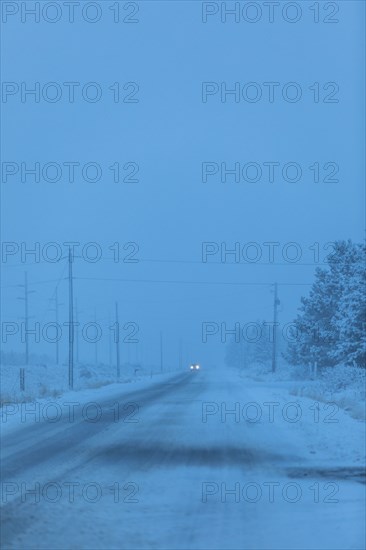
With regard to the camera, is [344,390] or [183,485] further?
[344,390]

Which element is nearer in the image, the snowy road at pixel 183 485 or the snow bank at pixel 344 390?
the snowy road at pixel 183 485

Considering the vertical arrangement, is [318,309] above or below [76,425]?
above

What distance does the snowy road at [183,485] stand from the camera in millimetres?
7926

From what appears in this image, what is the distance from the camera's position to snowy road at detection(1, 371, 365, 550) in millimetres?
7926

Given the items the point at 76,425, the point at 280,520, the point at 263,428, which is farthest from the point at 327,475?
the point at 76,425

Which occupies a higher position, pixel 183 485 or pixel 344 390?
pixel 183 485

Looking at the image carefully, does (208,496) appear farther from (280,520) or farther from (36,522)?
(36,522)

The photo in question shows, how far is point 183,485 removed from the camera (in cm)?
1089

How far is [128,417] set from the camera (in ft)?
74.5

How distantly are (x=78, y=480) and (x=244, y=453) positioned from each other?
395cm

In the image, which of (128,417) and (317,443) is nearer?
(317,443)

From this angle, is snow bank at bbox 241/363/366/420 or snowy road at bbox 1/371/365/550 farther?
snow bank at bbox 241/363/366/420

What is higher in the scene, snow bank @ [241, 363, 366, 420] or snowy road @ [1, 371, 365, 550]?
snowy road @ [1, 371, 365, 550]

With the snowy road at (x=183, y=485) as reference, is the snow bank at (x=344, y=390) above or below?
below
